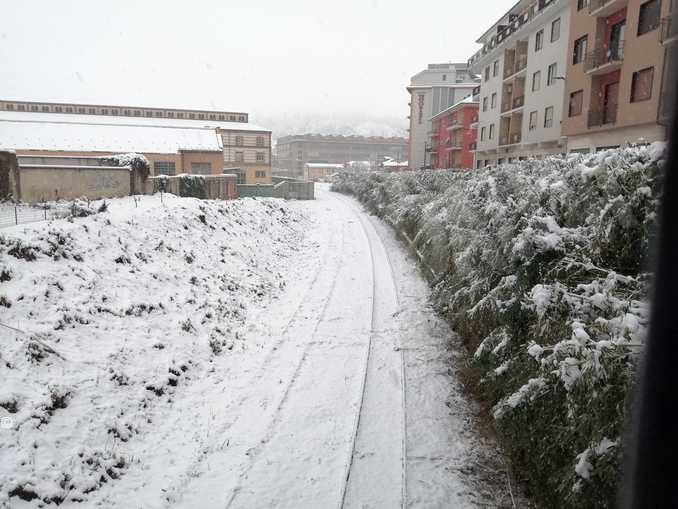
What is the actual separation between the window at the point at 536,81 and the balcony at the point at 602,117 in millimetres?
9440

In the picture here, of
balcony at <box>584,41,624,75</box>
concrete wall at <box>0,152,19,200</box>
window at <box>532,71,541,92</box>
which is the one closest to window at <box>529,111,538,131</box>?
window at <box>532,71,541,92</box>

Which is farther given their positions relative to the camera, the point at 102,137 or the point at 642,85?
the point at 102,137

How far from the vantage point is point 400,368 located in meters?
8.38

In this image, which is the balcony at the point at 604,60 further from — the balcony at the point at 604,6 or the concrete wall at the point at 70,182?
the concrete wall at the point at 70,182

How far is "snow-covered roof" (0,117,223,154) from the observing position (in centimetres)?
3931

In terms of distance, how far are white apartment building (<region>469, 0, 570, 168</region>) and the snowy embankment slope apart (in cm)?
2682

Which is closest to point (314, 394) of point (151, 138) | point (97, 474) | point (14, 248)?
point (97, 474)

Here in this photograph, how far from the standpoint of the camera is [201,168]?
4128 centimetres

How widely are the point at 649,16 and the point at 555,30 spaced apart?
11550 mm

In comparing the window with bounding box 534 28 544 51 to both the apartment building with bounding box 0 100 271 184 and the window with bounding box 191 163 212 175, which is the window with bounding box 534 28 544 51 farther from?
the window with bounding box 191 163 212 175

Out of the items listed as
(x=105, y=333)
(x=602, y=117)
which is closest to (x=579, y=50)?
(x=602, y=117)

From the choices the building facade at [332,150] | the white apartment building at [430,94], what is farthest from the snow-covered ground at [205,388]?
the building facade at [332,150]

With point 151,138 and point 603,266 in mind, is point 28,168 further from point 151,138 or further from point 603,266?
point 151,138

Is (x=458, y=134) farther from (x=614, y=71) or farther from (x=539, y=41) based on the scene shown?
(x=614, y=71)
